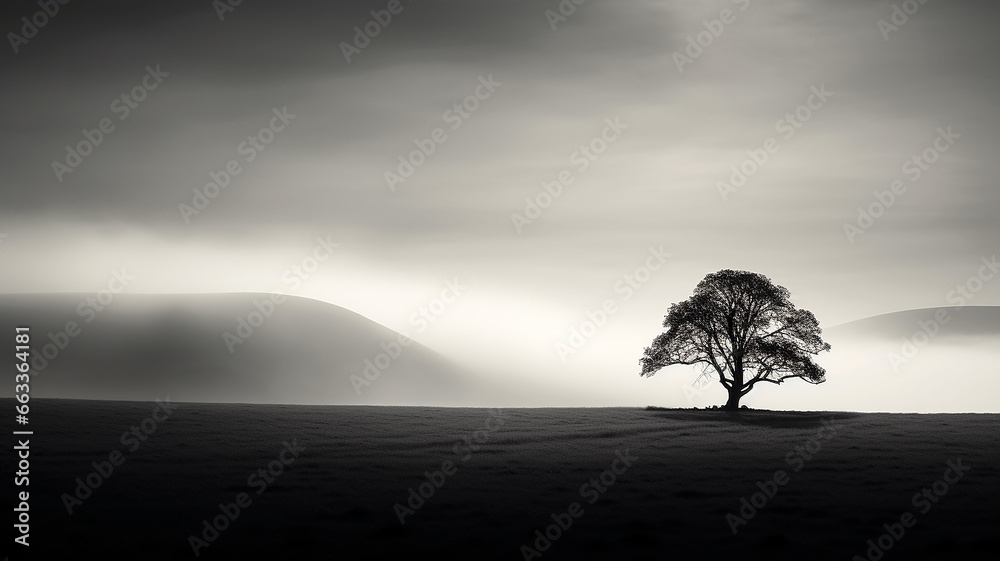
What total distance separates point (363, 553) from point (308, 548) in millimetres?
1470

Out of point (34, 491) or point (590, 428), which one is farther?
point (590, 428)

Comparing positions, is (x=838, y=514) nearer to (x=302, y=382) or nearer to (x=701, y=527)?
(x=701, y=527)

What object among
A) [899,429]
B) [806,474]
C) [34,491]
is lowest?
[34,491]

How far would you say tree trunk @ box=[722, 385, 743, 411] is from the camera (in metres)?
54.3

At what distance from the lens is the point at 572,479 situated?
28188 millimetres

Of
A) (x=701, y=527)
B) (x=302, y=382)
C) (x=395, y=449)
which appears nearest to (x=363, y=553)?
(x=701, y=527)
